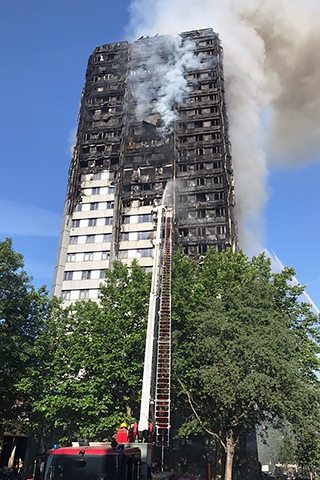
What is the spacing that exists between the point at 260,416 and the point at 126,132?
54113 mm

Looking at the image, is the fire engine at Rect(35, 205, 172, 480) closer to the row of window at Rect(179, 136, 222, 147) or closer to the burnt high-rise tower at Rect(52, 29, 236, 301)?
the burnt high-rise tower at Rect(52, 29, 236, 301)

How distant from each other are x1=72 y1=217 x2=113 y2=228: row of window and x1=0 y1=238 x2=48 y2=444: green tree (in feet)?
108

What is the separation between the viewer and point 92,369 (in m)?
25.8

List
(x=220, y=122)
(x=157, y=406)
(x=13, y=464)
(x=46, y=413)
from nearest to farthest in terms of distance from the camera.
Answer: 1. (x=157, y=406)
2. (x=46, y=413)
3. (x=13, y=464)
4. (x=220, y=122)

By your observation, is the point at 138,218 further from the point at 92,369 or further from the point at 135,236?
the point at 92,369

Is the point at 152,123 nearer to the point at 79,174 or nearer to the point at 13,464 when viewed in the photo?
the point at 79,174

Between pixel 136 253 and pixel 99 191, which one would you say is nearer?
pixel 136 253

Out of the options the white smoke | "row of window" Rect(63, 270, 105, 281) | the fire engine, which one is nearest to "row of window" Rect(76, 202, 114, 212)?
"row of window" Rect(63, 270, 105, 281)

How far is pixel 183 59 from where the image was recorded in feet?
232

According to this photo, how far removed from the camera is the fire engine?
30.5 ft

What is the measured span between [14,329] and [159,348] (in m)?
11.5

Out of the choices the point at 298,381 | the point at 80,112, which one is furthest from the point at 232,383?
the point at 80,112

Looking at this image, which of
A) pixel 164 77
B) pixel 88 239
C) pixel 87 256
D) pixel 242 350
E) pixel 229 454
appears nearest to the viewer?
pixel 242 350

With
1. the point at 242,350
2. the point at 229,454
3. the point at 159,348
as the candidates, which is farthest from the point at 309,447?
the point at 159,348
